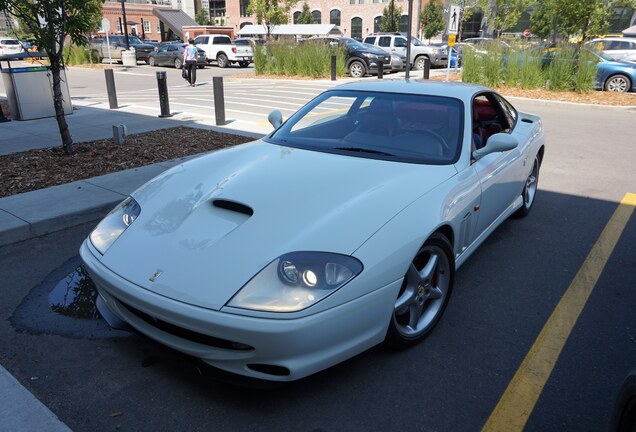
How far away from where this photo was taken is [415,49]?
25250 millimetres

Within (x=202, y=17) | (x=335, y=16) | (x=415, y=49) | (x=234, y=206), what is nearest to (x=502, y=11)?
(x=415, y=49)

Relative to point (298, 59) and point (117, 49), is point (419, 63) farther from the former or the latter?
point (117, 49)

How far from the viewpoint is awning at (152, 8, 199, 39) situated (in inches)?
Result: 2341

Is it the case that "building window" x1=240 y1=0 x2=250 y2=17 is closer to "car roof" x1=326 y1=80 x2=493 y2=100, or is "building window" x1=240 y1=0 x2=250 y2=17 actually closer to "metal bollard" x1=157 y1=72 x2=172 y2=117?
"metal bollard" x1=157 y1=72 x2=172 y2=117

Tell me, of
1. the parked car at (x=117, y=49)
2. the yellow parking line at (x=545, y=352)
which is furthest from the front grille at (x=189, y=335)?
the parked car at (x=117, y=49)

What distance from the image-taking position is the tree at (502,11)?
2763cm

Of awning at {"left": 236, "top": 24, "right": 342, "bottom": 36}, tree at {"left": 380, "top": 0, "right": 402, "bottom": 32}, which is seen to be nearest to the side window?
awning at {"left": 236, "top": 24, "right": 342, "bottom": 36}

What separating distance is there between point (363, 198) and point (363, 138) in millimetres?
1044

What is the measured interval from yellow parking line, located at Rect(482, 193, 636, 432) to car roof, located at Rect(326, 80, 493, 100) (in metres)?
1.72

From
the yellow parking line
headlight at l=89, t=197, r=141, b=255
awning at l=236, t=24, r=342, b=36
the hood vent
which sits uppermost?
awning at l=236, t=24, r=342, b=36

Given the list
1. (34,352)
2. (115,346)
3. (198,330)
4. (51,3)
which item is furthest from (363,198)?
(51,3)

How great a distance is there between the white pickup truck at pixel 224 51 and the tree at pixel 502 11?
14.1m

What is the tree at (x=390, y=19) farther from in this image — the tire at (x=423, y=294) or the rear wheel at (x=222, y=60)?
the tire at (x=423, y=294)

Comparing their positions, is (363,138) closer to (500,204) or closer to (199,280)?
(500,204)
